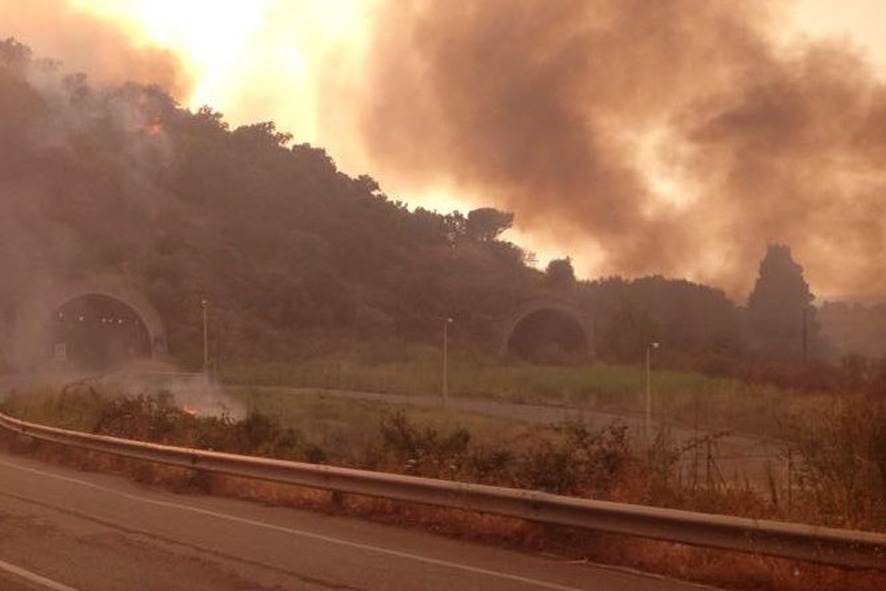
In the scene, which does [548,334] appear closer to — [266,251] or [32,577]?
[266,251]

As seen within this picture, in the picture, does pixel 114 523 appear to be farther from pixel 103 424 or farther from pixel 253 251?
pixel 253 251

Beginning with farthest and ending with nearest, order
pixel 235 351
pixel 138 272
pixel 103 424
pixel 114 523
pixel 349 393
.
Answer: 1. pixel 138 272
2. pixel 235 351
3. pixel 349 393
4. pixel 103 424
5. pixel 114 523

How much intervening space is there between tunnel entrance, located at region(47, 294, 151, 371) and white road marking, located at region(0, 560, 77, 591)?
48092mm

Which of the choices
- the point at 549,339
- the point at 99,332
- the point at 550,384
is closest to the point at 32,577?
the point at 550,384

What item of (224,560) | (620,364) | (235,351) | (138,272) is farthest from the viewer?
(138,272)

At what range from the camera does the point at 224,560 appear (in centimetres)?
895

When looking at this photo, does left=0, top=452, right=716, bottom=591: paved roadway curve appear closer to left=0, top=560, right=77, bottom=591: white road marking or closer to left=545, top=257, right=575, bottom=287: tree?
left=0, top=560, right=77, bottom=591: white road marking

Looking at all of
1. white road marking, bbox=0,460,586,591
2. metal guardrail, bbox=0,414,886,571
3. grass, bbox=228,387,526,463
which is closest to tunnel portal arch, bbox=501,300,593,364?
grass, bbox=228,387,526,463

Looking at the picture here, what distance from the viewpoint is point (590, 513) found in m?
9.04

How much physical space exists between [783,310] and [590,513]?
30883 millimetres

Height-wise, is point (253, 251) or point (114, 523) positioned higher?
point (253, 251)

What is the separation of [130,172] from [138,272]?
754 inches

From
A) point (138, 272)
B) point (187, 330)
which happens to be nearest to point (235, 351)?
point (187, 330)

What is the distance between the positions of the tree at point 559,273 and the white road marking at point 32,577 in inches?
3034
